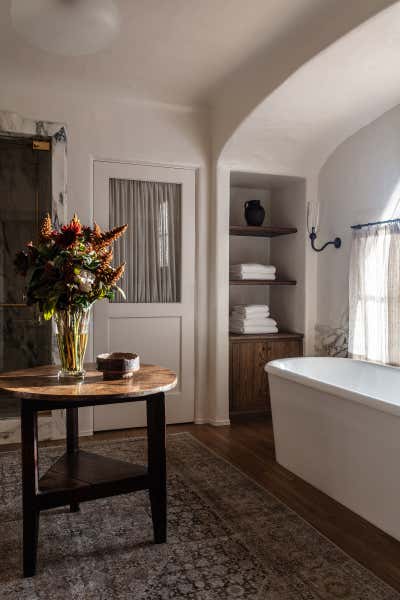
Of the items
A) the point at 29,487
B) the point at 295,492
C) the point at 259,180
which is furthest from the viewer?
the point at 259,180

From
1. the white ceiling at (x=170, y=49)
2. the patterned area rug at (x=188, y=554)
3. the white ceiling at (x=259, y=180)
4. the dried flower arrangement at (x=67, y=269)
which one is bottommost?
the patterned area rug at (x=188, y=554)

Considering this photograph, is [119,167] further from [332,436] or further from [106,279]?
[332,436]

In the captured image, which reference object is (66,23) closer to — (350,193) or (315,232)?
(350,193)

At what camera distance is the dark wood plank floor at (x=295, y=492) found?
2.20 m

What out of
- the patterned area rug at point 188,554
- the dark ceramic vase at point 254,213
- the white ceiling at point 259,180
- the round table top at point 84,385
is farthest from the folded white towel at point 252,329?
the round table top at point 84,385

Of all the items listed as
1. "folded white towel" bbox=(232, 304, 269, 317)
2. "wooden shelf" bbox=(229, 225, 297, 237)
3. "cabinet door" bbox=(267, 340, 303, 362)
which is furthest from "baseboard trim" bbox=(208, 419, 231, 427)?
"wooden shelf" bbox=(229, 225, 297, 237)

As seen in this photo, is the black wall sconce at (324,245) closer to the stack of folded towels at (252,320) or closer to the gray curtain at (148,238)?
the stack of folded towels at (252,320)

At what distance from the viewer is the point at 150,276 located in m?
4.21

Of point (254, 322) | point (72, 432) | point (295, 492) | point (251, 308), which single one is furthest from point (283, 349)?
point (72, 432)

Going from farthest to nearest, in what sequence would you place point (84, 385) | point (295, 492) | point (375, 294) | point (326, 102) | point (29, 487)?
point (375, 294) < point (326, 102) < point (295, 492) < point (84, 385) < point (29, 487)

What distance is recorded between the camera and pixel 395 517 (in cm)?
232

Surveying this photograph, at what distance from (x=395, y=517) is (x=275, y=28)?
8.82 feet

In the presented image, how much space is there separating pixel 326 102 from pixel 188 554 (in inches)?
114

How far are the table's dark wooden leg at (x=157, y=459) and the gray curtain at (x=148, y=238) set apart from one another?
6.65 feet
